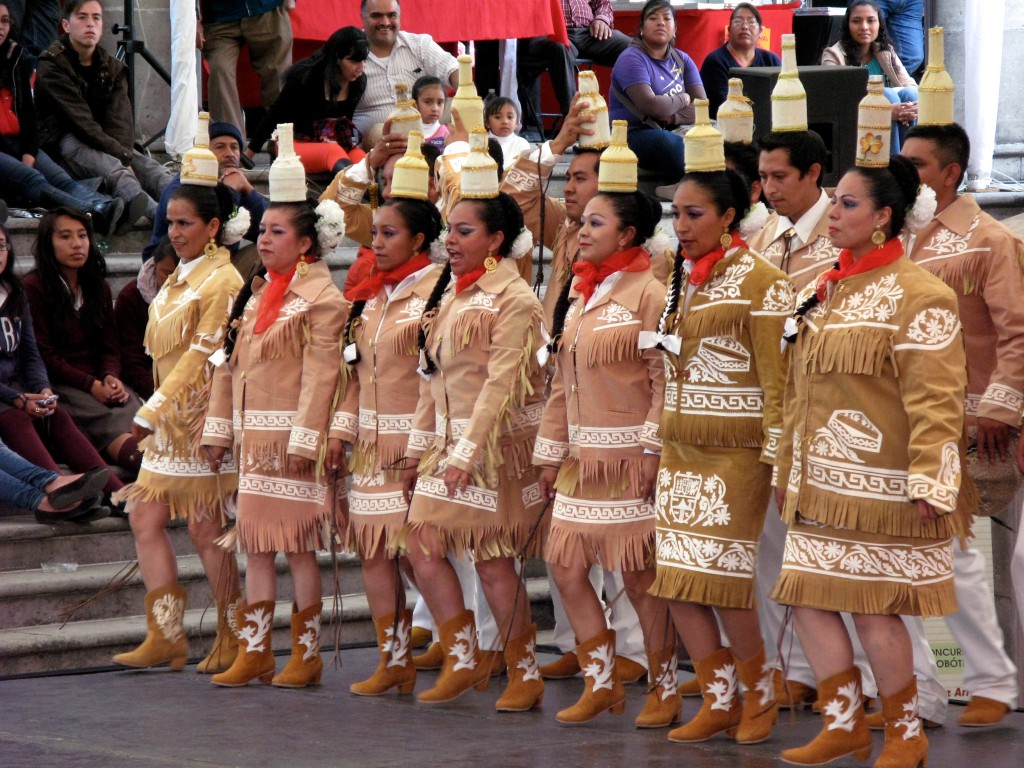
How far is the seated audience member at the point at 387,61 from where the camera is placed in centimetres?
930

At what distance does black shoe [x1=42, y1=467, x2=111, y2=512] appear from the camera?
696 centimetres

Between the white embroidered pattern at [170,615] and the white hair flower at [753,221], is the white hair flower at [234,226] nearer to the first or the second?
the white embroidered pattern at [170,615]

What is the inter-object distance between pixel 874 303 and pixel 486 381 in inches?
56.0

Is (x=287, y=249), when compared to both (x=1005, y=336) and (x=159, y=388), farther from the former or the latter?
(x=1005, y=336)

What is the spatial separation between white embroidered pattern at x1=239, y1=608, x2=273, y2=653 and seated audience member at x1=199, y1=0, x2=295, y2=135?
166 inches

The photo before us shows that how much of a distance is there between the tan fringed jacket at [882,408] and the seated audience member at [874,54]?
18.7ft

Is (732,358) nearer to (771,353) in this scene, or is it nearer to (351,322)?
(771,353)

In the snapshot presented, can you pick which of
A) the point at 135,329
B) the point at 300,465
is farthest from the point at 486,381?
the point at 135,329

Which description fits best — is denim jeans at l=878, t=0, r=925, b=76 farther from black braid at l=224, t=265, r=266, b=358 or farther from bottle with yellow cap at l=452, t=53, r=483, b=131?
black braid at l=224, t=265, r=266, b=358

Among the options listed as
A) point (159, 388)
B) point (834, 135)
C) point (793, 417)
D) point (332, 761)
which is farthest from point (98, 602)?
point (834, 135)

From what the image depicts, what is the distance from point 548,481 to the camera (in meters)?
5.50

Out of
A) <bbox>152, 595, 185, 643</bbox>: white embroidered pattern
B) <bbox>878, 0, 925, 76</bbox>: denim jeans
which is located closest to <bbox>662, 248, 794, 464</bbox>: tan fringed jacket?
<bbox>152, 595, 185, 643</bbox>: white embroidered pattern

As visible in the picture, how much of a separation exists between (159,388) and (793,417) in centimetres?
263

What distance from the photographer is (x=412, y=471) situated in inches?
229
